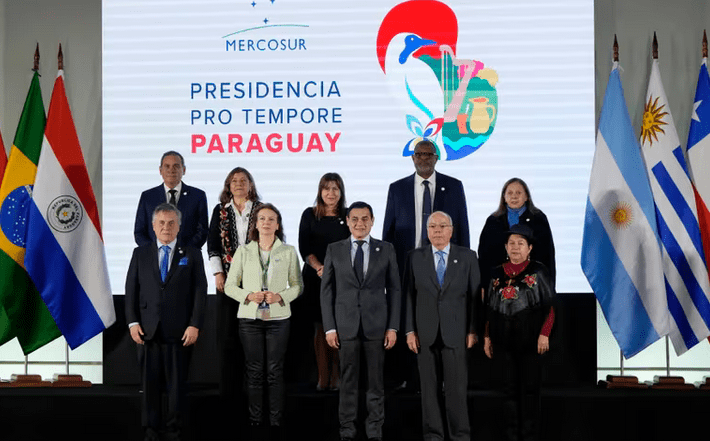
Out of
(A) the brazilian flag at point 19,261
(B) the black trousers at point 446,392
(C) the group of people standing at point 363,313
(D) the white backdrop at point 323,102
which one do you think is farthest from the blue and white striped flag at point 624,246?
(A) the brazilian flag at point 19,261

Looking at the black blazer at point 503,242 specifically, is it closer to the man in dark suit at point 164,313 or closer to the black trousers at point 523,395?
the black trousers at point 523,395

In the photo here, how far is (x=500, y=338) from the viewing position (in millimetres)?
4645

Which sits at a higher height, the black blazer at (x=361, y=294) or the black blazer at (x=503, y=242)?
the black blazer at (x=503, y=242)

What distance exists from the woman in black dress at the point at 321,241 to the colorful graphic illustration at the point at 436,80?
3.26ft

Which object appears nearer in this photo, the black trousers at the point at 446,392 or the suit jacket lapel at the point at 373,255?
the black trousers at the point at 446,392

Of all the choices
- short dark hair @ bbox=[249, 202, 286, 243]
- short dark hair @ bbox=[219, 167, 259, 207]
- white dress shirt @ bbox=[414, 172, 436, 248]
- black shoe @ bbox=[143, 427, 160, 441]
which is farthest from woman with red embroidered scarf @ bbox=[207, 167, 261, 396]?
white dress shirt @ bbox=[414, 172, 436, 248]

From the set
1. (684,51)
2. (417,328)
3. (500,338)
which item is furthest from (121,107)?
(684,51)

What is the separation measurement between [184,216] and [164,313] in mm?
841

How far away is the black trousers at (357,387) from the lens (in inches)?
181

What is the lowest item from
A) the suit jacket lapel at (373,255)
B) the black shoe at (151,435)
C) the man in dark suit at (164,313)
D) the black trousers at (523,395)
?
the black shoe at (151,435)

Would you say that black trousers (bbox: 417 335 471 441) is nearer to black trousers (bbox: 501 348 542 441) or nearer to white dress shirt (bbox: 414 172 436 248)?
black trousers (bbox: 501 348 542 441)

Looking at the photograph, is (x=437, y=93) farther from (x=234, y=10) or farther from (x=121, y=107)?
(x=121, y=107)

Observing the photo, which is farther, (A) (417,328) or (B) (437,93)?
(B) (437,93)

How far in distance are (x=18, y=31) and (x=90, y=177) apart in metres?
1.27
